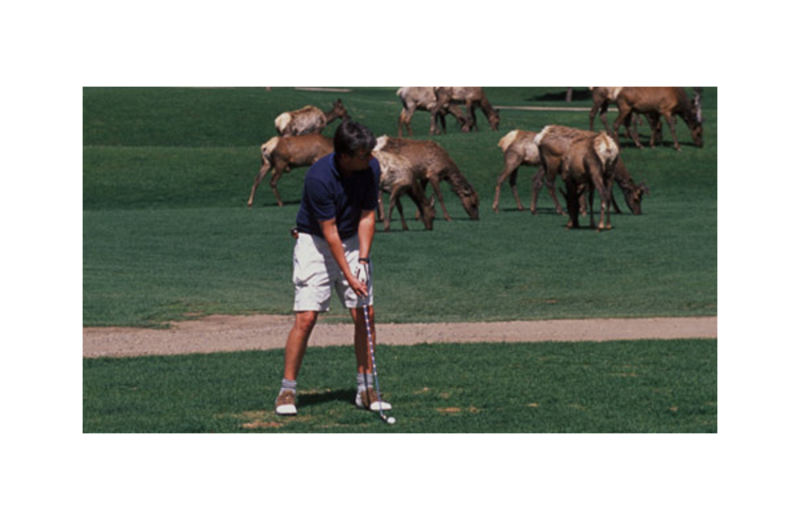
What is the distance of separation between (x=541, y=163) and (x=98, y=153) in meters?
15.2

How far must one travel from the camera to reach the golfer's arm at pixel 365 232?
9.01m

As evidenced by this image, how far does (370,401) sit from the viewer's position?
9.40m

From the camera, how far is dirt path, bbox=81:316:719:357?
13406mm

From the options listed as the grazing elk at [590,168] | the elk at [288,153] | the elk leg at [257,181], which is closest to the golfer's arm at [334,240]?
the grazing elk at [590,168]

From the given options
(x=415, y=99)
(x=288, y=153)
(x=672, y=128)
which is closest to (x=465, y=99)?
(x=415, y=99)

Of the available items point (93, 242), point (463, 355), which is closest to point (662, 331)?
point (463, 355)

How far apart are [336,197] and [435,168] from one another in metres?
19.0

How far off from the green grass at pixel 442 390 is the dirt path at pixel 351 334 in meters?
0.67

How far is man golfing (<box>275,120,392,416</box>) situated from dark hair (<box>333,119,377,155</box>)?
11mm

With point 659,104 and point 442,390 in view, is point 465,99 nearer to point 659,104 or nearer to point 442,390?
point 659,104

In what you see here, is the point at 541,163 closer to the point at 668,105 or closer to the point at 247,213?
the point at 247,213

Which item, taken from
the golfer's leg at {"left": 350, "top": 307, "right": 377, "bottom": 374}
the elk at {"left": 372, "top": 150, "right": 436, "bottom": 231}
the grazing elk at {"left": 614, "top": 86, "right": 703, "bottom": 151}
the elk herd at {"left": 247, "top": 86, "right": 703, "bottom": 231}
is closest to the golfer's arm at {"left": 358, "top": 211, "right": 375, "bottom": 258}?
the golfer's leg at {"left": 350, "top": 307, "right": 377, "bottom": 374}

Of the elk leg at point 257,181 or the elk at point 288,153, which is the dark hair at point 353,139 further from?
the elk at point 288,153

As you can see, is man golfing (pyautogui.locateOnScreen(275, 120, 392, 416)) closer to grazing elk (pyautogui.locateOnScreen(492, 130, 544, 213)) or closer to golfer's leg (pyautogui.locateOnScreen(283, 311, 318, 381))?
golfer's leg (pyautogui.locateOnScreen(283, 311, 318, 381))
